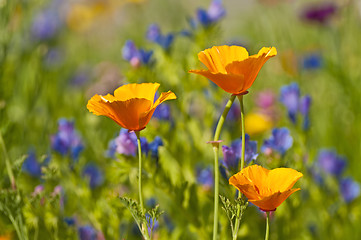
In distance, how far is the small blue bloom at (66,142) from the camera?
1.04 m

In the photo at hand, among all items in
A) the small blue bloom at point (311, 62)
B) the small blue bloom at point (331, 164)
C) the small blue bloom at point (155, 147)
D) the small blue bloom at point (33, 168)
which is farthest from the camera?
the small blue bloom at point (311, 62)

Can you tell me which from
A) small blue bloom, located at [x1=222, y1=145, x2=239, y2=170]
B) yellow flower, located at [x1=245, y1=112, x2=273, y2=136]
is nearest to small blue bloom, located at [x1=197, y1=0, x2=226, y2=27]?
small blue bloom, located at [x1=222, y1=145, x2=239, y2=170]

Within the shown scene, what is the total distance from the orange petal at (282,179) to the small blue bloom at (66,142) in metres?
0.59

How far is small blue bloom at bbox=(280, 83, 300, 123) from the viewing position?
109 cm

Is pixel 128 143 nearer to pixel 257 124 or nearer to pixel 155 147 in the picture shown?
pixel 155 147

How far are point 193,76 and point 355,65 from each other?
1.17m

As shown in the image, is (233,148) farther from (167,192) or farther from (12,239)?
(12,239)

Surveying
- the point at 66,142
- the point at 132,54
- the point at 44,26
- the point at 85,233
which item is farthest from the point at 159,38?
the point at 44,26

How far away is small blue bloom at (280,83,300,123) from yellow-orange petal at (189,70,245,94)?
0.54 m

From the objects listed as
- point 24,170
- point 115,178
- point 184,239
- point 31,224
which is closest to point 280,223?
point 184,239

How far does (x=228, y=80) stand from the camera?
22.0 inches

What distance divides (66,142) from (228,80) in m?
0.60

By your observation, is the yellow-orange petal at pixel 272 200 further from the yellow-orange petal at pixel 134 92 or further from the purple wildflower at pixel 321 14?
the purple wildflower at pixel 321 14

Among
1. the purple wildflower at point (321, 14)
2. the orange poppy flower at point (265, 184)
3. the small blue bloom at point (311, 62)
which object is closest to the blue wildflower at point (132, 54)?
the orange poppy flower at point (265, 184)
